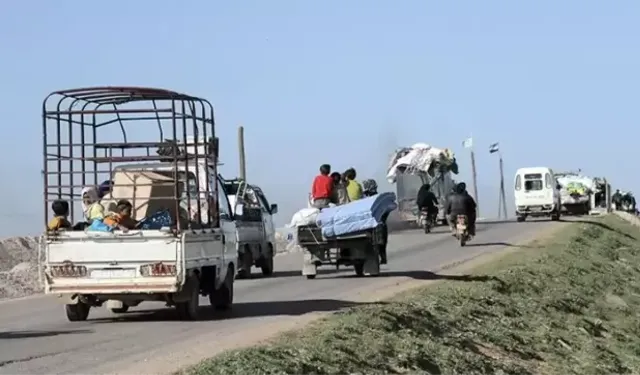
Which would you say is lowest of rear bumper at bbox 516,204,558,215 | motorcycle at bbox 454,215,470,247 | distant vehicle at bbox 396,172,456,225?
motorcycle at bbox 454,215,470,247

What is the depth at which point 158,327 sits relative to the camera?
17281 millimetres

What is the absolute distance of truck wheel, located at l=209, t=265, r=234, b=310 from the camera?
19031mm


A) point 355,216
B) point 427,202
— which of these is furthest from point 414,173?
point 355,216

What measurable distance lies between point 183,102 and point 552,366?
675 cm

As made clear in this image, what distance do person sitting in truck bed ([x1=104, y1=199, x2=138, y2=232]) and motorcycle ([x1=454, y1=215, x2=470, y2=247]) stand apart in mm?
19972

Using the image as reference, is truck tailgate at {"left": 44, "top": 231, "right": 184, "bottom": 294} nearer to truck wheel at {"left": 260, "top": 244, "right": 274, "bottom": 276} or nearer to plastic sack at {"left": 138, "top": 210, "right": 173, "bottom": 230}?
plastic sack at {"left": 138, "top": 210, "right": 173, "bottom": 230}

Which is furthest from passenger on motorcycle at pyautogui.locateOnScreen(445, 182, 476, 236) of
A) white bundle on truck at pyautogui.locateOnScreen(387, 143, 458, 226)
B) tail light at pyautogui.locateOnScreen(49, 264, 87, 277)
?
tail light at pyautogui.locateOnScreen(49, 264, 87, 277)

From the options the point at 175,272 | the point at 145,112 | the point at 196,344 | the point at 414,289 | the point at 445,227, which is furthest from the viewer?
the point at 445,227

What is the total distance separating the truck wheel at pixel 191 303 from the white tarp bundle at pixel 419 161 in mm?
36533

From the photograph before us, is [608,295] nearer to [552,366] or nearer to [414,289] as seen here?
[414,289]

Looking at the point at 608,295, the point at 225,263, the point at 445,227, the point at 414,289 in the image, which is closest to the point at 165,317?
the point at 225,263

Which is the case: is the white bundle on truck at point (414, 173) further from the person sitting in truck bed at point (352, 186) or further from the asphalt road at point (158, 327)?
the person sitting in truck bed at point (352, 186)

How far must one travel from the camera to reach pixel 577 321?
2358 cm

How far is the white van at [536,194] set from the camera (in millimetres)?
57312
